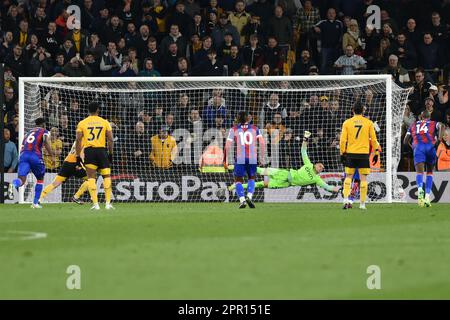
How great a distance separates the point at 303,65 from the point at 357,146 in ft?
21.6

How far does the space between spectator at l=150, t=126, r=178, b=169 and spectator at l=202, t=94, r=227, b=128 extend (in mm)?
948

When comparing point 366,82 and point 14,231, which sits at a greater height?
point 366,82

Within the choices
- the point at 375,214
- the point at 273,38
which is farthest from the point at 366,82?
the point at 375,214

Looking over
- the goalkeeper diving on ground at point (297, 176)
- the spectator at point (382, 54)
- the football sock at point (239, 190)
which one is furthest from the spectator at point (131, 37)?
the football sock at point (239, 190)

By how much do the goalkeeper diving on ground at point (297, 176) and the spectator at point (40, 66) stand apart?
606 cm

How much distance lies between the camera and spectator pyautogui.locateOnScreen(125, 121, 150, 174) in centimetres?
2772

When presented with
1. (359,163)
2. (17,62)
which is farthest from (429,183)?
(17,62)

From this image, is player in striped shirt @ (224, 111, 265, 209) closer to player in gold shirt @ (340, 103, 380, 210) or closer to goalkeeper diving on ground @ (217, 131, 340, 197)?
player in gold shirt @ (340, 103, 380, 210)

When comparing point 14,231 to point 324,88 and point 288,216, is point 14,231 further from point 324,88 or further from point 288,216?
point 324,88

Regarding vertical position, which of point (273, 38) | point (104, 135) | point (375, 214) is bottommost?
point (375, 214)

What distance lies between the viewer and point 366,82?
91.1ft

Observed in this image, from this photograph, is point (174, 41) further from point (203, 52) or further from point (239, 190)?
point (239, 190)

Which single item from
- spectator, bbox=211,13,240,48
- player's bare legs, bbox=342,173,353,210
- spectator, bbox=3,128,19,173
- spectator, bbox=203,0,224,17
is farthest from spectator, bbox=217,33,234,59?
player's bare legs, bbox=342,173,353,210
